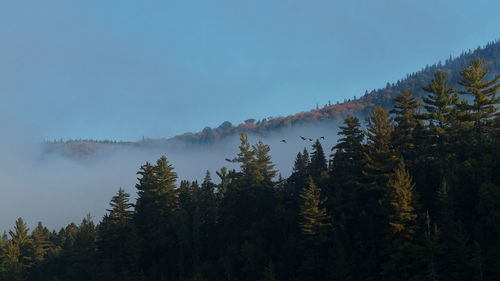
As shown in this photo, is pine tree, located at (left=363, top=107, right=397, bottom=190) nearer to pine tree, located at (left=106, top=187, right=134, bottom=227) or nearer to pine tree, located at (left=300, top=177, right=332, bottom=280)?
pine tree, located at (left=300, top=177, right=332, bottom=280)

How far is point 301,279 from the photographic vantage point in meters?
53.2

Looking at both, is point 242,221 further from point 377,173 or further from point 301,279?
point 377,173

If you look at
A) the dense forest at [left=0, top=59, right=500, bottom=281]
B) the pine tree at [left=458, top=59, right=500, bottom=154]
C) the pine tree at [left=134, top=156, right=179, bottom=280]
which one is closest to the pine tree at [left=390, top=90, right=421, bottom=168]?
the dense forest at [left=0, top=59, right=500, bottom=281]

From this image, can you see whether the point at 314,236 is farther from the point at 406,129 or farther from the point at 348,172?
the point at 406,129

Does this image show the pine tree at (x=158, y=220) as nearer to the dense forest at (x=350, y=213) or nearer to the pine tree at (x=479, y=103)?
the dense forest at (x=350, y=213)

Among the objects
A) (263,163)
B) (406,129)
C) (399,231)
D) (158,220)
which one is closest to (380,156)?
(406,129)

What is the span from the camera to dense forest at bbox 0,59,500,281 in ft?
145

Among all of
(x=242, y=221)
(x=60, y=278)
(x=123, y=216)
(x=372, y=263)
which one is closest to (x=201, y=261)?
(x=242, y=221)

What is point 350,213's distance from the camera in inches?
2190

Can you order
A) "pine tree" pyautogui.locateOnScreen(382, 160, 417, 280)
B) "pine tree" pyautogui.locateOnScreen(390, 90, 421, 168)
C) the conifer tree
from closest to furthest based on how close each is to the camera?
1. "pine tree" pyautogui.locateOnScreen(382, 160, 417, 280)
2. the conifer tree
3. "pine tree" pyautogui.locateOnScreen(390, 90, 421, 168)

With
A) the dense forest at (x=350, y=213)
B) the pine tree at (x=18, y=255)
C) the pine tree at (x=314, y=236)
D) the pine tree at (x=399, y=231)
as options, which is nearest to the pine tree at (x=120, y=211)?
the dense forest at (x=350, y=213)

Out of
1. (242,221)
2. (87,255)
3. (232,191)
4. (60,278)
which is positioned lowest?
(60,278)

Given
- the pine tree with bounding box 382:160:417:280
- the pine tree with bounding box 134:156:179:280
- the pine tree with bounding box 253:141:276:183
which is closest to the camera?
the pine tree with bounding box 382:160:417:280

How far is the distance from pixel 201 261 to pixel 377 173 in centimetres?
3312
